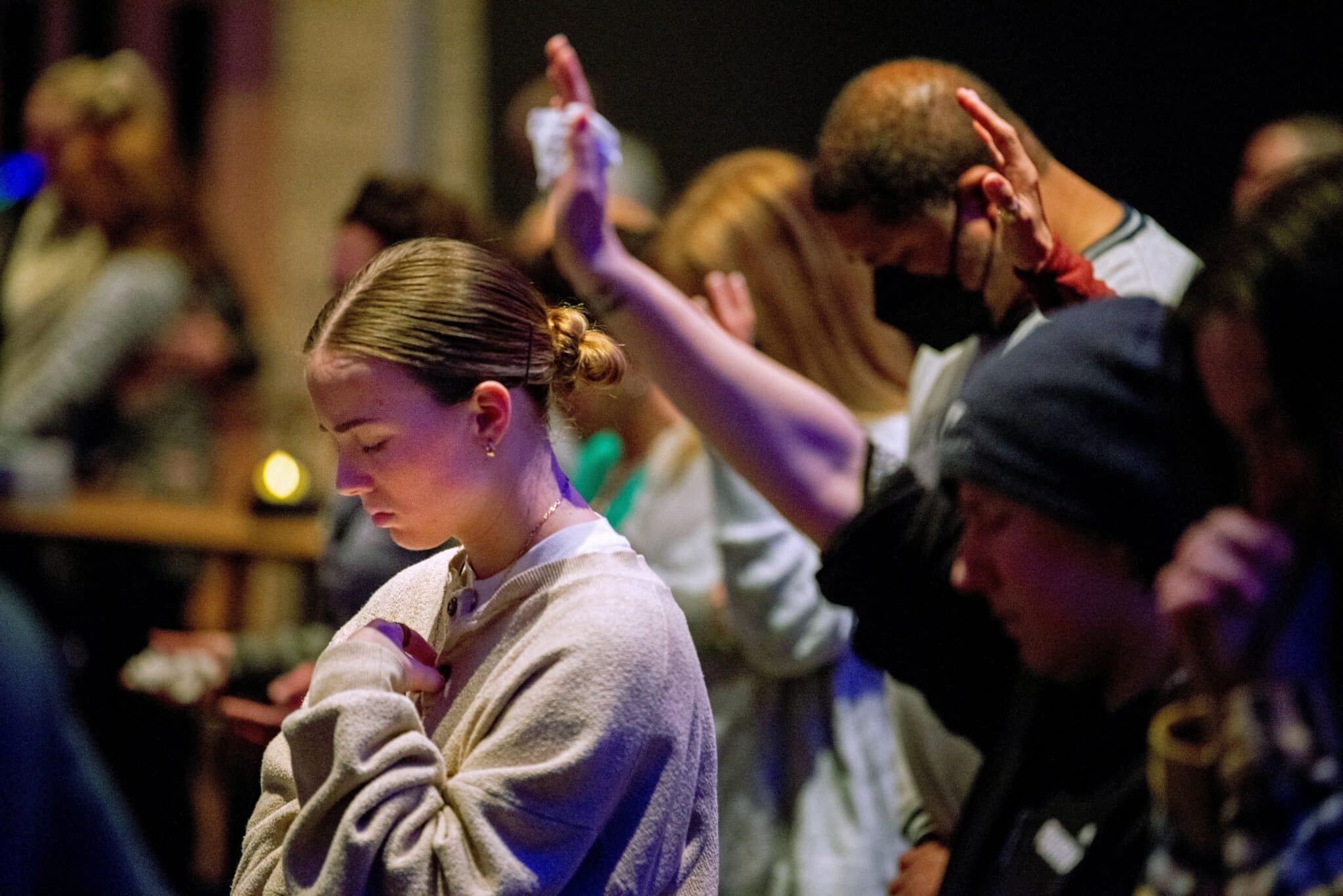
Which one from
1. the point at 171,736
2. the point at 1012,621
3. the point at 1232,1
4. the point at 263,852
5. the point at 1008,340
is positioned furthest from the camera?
the point at 171,736

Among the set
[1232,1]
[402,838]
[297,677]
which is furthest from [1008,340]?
[1232,1]

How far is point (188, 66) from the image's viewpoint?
6.20 metres

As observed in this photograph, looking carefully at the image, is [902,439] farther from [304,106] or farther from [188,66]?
[188,66]

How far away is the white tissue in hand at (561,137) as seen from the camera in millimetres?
1843

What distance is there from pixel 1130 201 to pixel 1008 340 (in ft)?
2.63

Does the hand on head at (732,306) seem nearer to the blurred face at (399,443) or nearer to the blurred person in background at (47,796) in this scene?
the blurred face at (399,443)

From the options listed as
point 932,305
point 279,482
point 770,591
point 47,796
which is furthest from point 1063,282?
point 279,482

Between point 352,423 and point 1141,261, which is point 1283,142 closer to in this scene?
point 1141,261

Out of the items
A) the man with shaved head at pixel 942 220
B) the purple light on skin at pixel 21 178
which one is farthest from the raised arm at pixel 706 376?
the purple light on skin at pixel 21 178

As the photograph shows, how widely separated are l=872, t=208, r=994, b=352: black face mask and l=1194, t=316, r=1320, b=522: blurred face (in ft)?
2.27

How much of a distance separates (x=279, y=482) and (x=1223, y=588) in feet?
9.99

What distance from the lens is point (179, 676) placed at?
2.33 meters

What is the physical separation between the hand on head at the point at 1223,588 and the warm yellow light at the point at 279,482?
118 inches

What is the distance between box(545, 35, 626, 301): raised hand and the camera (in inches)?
72.9
